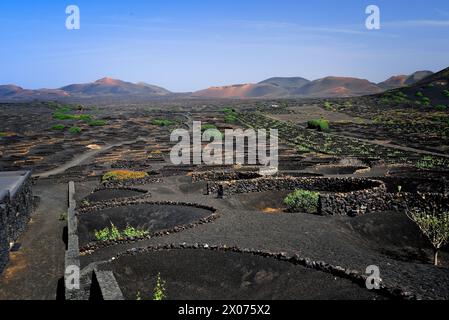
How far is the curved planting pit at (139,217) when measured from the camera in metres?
22.5

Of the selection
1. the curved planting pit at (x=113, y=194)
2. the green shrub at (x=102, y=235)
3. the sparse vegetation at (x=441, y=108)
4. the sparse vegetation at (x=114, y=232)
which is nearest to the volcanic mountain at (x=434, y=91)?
the sparse vegetation at (x=441, y=108)

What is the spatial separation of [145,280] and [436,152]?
1741 inches

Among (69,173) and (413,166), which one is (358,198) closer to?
(413,166)

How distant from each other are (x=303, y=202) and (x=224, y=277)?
1068cm

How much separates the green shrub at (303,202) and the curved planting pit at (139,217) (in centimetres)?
477

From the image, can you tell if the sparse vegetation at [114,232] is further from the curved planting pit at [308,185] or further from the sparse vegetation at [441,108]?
the sparse vegetation at [441,108]

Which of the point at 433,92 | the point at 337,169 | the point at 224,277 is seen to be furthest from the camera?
the point at 433,92

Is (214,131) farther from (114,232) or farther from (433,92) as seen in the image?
(433,92)

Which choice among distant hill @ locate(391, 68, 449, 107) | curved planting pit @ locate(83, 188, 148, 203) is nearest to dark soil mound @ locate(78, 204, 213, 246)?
curved planting pit @ locate(83, 188, 148, 203)

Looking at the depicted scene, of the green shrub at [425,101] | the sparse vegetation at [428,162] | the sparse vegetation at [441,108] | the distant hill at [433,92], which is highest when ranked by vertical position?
the distant hill at [433,92]

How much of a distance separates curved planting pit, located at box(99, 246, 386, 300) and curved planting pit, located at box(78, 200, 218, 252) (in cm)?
457

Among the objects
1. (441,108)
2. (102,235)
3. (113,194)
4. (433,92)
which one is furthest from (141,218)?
(433,92)

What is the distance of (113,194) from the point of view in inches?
1197
